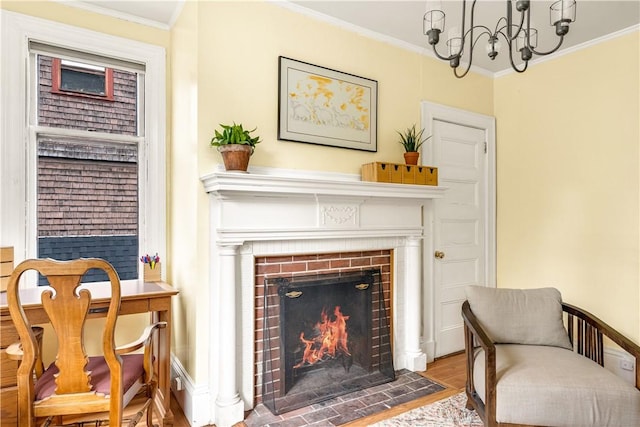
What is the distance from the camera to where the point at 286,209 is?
2355mm

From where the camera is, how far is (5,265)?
208cm

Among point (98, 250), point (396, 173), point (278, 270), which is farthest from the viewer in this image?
point (396, 173)

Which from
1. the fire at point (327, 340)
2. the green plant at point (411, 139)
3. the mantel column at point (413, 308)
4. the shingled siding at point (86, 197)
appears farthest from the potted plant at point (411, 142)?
the shingled siding at point (86, 197)

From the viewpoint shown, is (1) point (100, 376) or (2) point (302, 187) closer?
(1) point (100, 376)

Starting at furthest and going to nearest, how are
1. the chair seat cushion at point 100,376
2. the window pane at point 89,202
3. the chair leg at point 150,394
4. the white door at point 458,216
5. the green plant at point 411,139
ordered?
1. the white door at point 458,216
2. the green plant at point 411,139
3. the window pane at point 89,202
4. the chair leg at point 150,394
5. the chair seat cushion at point 100,376

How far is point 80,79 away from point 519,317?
124 inches

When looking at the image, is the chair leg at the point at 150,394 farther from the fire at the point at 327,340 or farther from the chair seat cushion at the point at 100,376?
the fire at the point at 327,340

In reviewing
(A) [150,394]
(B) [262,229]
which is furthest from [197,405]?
(B) [262,229]

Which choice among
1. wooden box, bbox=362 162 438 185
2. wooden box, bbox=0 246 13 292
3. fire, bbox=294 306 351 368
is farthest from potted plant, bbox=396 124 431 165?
wooden box, bbox=0 246 13 292

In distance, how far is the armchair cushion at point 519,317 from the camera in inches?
89.7

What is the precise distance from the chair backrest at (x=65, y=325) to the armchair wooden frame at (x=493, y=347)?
66.0 inches

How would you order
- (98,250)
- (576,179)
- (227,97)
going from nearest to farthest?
1. (227,97)
2. (98,250)
3. (576,179)

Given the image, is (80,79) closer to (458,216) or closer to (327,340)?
(327,340)

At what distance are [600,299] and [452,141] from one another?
1.64 meters
